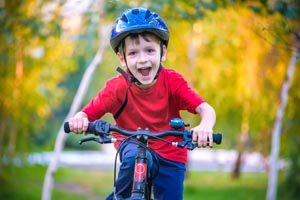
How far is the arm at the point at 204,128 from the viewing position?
3182mm

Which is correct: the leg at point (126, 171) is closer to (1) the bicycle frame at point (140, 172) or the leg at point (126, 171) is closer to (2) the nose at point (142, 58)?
(1) the bicycle frame at point (140, 172)

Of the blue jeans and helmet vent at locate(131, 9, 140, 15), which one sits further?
helmet vent at locate(131, 9, 140, 15)

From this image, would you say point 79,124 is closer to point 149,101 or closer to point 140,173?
point 140,173

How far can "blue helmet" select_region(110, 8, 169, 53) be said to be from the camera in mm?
3521

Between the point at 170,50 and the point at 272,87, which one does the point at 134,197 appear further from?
the point at 170,50

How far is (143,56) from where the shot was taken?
3.60m

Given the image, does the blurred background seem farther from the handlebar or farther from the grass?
the handlebar

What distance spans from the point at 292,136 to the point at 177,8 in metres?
5.18

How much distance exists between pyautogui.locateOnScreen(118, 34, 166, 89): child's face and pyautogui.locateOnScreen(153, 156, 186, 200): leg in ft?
1.81

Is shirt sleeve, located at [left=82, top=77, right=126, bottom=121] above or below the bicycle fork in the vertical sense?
above

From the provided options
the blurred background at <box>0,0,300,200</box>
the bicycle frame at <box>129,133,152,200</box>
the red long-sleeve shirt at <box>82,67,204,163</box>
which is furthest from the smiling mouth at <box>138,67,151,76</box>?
the blurred background at <box>0,0,300,200</box>

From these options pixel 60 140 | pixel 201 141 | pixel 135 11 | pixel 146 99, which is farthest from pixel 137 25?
pixel 60 140

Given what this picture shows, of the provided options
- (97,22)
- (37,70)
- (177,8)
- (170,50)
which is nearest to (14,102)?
(37,70)

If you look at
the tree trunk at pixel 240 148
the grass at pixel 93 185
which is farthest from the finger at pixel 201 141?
the tree trunk at pixel 240 148
